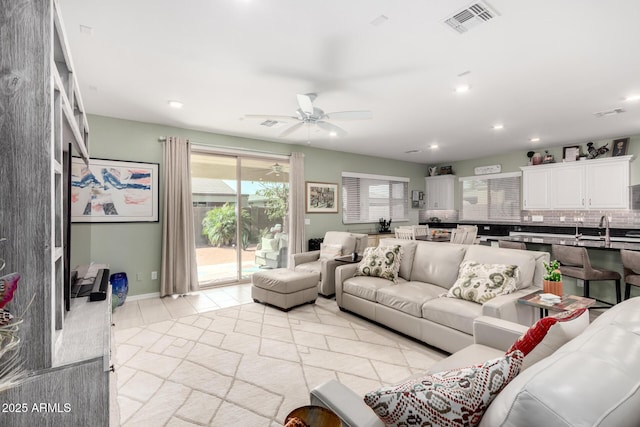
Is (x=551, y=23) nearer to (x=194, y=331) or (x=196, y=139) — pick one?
(x=194, y=331)

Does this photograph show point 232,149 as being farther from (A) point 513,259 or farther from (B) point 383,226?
(A) point 513,259

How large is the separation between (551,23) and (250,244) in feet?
16.3

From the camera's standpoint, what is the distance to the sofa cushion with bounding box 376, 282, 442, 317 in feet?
→ 9.73

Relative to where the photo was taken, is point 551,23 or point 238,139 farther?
point 238,139

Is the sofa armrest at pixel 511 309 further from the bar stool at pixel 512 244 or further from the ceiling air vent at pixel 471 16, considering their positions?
the ceiling air vent at pixel 471 16

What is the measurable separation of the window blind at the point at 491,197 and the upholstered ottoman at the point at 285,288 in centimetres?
541

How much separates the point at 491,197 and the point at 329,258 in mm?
5006

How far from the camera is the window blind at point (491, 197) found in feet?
23.2

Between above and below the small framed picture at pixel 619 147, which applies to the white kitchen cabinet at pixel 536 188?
below

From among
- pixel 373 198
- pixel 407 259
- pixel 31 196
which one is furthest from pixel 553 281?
pixel 373 198

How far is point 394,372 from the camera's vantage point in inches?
97.1

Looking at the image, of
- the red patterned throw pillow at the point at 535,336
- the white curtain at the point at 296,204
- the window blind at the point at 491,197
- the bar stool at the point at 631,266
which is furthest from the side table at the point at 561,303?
the window blind at the point at 491,197

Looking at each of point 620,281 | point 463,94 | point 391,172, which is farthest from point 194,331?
point 391,172

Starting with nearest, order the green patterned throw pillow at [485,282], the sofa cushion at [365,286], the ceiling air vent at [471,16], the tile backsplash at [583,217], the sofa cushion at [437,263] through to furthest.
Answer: the ceiling air vent at [471,16] → the green patterned throw pillow at [485,282] → the sofa cushion at [437,263] → the sofa cushion at [365,286] → the tile backsplash at [583,217]
